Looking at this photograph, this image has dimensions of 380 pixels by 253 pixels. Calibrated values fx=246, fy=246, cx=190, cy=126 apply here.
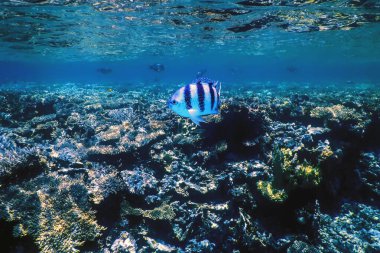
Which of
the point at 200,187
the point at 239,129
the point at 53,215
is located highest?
the point at 53,215

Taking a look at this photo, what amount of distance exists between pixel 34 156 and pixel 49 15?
49.9ft

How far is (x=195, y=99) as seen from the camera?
284 centimetres

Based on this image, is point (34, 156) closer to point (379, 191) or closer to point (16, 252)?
point (16, 252)

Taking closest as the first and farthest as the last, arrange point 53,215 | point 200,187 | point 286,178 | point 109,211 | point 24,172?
1. point 53,215
2. point 286,178
3. point 109,211
4. point 24,172
5. point 200,187

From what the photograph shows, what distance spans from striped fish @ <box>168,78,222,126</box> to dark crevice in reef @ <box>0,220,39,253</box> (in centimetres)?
397

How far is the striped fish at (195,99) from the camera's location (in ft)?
9.30

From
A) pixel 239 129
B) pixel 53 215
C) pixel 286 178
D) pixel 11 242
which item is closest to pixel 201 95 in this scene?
pixel 286 178

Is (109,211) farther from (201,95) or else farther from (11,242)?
(201,95)

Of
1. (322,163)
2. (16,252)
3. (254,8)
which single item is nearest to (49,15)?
(254,8)

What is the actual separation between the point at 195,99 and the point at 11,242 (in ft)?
14.9

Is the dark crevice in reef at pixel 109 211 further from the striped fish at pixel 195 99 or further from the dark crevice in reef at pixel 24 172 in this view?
the striped fish at pixel 195 99

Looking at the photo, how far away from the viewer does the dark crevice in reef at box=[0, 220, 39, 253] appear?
4527 millimetres

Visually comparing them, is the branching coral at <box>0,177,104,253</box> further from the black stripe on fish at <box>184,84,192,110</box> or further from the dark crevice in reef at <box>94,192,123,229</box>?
the black stripe on fish at <box>184,84,192,110</box>

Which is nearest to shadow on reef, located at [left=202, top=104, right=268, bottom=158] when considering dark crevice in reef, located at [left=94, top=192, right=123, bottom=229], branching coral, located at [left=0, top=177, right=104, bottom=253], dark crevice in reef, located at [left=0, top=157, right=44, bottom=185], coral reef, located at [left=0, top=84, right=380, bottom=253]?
coral reef, located at [left=0, top=84, right=380, bottom=253]
